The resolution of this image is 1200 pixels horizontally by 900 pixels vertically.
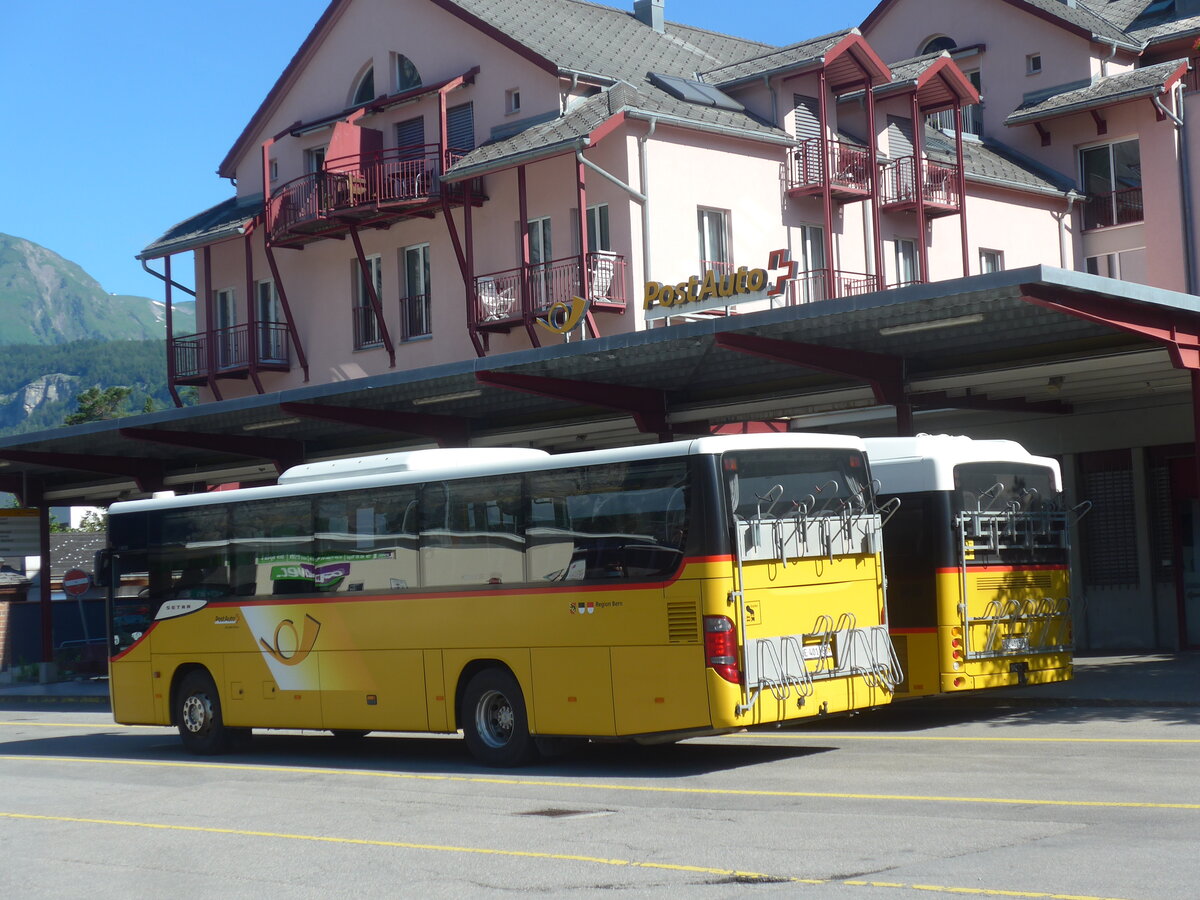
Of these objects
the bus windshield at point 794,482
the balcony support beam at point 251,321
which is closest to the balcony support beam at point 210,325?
the balcony support beam at point 251,321

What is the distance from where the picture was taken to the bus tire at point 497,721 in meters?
14.9

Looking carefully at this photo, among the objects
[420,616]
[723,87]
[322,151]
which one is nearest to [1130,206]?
[723,87]

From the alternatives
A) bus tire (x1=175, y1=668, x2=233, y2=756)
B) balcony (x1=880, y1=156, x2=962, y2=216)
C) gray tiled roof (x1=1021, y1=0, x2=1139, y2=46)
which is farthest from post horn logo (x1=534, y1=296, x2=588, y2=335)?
gray tiled roof (x1=1021, y1=0, x2=1139, y2=46)

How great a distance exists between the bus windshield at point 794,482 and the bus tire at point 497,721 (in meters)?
2.96

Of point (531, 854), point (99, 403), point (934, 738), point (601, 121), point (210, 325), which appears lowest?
point (934, 738)

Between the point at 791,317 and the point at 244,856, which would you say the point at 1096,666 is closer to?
the point at 791,317

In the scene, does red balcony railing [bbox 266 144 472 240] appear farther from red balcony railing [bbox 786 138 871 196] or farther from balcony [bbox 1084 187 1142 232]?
balcony [bbox 1084 187 1142 232]

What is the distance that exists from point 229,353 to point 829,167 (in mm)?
15168

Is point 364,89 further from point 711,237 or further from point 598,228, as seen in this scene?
point 711,237

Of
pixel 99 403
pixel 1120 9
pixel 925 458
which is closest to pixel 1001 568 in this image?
pixel 925 458

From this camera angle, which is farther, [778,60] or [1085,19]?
[1085,19]

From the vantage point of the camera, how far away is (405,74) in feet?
119

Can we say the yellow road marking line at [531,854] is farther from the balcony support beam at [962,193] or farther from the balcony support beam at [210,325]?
the balcony support beam at [962,193]

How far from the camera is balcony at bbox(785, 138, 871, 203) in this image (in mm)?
33438
